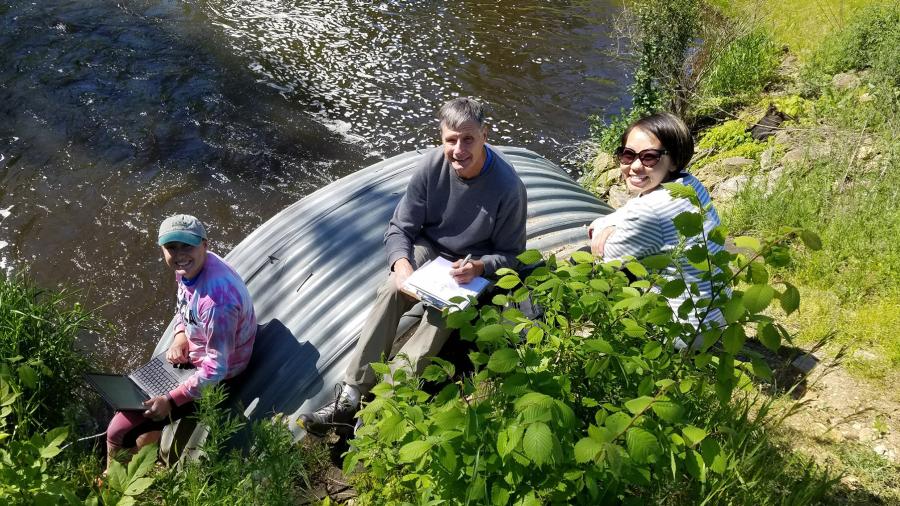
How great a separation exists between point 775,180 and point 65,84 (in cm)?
949

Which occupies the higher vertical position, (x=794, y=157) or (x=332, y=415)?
(x=794, y=157)

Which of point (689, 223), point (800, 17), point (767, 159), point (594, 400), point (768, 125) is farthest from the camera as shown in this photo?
point (800, 17)

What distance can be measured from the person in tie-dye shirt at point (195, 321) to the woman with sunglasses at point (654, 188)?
226 cm

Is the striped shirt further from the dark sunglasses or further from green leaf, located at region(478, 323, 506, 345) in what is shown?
green leaf, located at region(478, 323, 506, 345)

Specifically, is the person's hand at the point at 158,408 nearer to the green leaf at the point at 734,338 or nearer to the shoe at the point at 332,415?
the shoe at the point at 332,415

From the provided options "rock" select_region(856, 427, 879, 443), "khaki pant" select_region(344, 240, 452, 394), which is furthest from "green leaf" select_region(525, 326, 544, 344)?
"rock" select_region(856, 427, 879, 443)

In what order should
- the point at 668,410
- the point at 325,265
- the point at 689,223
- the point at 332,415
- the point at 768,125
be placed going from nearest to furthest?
the point at 668,410, the point at 689,223, the point at 332,415, the point at 325,265, the point at 768,125

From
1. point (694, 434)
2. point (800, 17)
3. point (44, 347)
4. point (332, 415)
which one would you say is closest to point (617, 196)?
point (332, 415)

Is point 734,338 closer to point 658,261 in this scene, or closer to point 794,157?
point 658,261

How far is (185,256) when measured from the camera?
3977 mm

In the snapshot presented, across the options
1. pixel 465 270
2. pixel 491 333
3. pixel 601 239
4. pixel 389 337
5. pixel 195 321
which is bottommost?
pixel 195 321

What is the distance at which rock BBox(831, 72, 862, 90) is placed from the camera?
8.39 meters

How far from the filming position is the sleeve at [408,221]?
14.2 ft

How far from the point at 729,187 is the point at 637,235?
4.03 m
